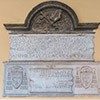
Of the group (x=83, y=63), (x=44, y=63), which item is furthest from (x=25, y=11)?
(x=83, y=63)

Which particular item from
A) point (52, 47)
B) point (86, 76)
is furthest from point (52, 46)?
point (86, 76)

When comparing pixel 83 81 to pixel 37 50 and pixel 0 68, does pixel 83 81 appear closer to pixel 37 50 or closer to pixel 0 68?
pixel 37 50

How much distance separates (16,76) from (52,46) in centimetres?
44

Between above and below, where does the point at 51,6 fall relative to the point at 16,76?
above

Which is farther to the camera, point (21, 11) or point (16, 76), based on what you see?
point (21, 11)

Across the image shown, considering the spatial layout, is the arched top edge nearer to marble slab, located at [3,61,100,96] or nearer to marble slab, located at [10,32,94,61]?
marble slab, located at [10,32,94,61]

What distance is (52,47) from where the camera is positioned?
299cm

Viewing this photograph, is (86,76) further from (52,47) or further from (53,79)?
(52,47)

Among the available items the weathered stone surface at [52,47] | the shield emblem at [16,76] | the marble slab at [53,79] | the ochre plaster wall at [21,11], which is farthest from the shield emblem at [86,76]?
the shield emblem at [16,76]

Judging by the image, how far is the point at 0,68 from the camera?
2986mm

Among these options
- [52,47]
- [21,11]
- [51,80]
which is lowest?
[51,80]

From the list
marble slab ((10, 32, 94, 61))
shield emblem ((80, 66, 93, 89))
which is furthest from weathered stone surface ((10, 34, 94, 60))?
shield emblem ((80, 66, 93, 89))

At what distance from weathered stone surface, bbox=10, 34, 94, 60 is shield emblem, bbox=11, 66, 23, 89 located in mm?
103

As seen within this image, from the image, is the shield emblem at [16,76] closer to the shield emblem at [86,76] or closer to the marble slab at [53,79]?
the marble slab at [53,79]
